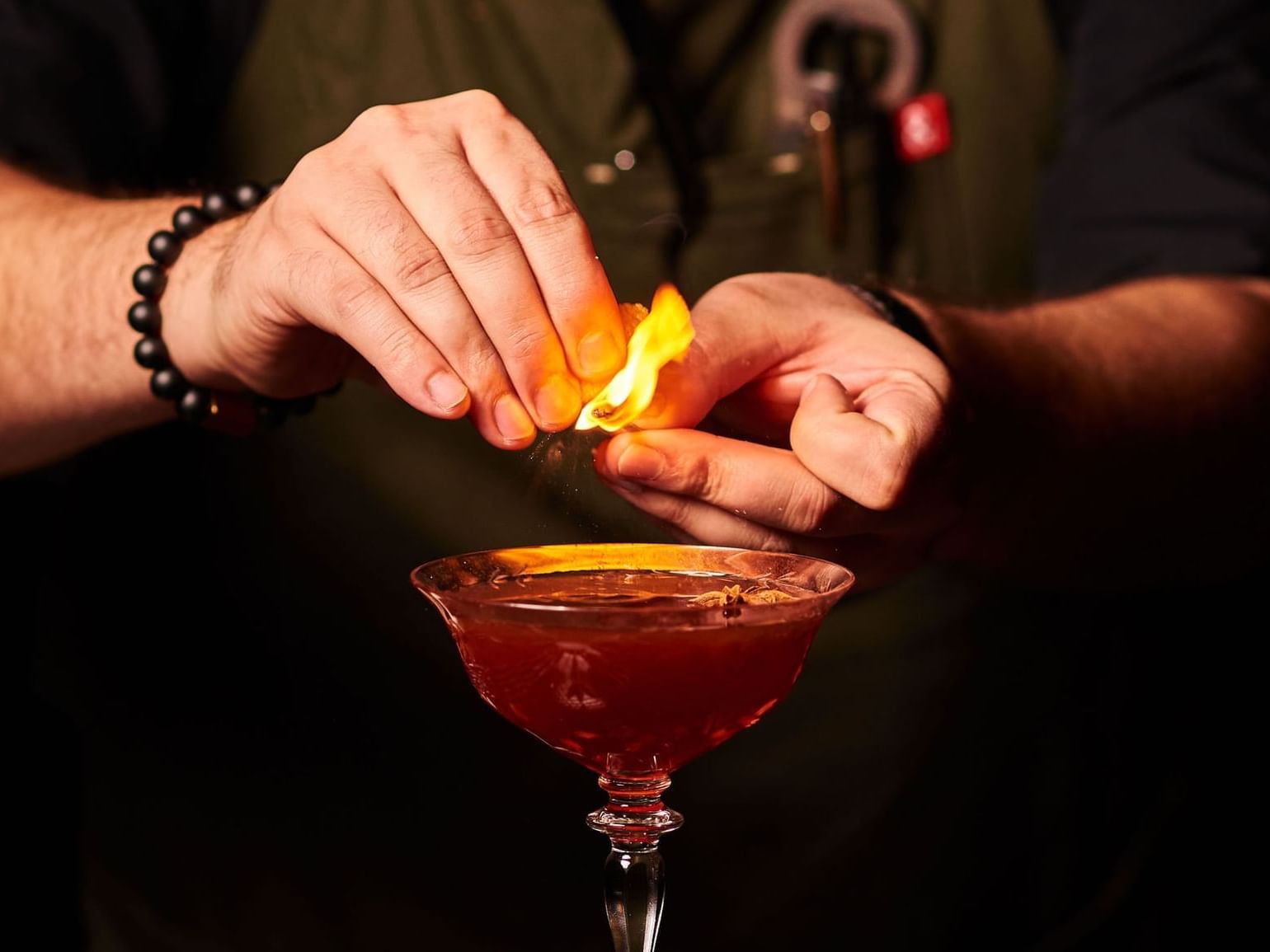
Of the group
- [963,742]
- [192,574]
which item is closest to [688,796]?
[963,742]

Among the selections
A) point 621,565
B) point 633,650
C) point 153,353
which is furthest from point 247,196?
point 633,650

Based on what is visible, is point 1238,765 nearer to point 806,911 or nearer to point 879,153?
point 806,911

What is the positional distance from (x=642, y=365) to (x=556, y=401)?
0.20ft

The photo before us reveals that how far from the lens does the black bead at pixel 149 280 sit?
1.02 metres

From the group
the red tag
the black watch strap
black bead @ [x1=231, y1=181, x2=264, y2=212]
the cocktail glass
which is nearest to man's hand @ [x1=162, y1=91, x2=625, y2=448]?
the cocktail glass

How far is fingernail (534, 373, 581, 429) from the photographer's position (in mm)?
782

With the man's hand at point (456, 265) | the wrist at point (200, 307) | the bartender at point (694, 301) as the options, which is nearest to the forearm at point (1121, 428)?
the bartender at point (694, 301)

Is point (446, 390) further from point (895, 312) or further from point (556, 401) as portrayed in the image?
point (895, 312)

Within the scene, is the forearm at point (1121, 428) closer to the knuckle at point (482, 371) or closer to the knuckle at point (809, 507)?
the knuckle at point (809, 507)

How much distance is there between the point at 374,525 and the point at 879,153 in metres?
0.78

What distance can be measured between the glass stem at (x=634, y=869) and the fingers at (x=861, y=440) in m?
0.25

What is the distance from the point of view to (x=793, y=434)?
878mm

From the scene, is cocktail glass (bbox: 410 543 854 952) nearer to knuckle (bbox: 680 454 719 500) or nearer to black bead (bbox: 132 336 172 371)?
knuckle (bbox: 680 454 719 500)

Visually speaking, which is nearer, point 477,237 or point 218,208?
point 477,237
